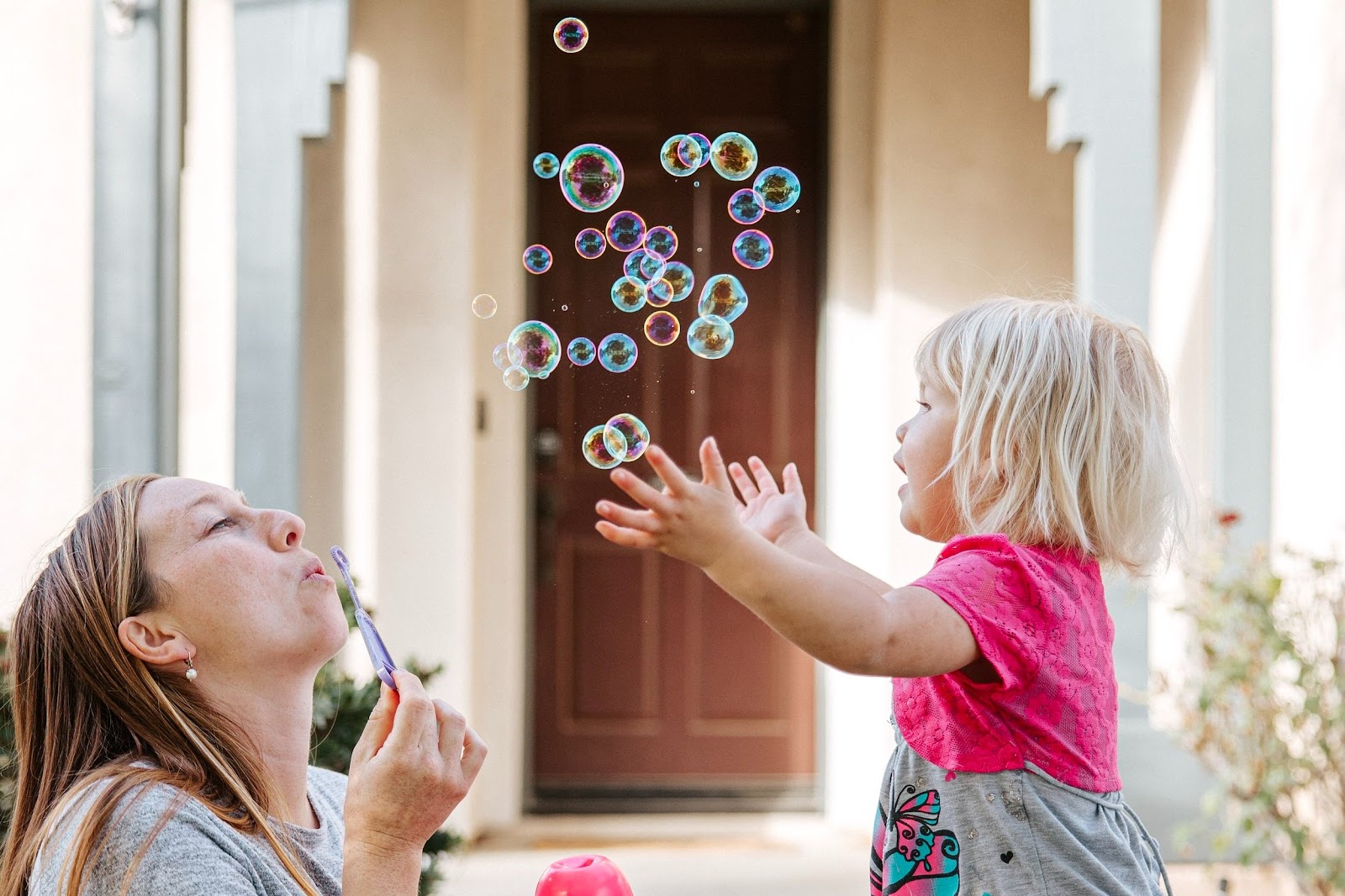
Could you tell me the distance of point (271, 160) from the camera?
3.59 metres

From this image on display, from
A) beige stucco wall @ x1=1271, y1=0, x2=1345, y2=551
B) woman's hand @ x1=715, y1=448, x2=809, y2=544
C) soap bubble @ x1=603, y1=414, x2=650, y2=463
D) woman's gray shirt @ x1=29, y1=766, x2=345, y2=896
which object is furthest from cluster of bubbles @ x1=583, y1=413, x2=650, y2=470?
beige stucco wall @ x1=1271, y1=0, x2=1345, y2=551

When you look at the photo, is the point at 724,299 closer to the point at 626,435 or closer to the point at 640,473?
the point at 626,435

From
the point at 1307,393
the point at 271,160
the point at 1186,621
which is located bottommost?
the point at 1186,621

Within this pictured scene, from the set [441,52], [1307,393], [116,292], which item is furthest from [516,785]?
[1307,393]

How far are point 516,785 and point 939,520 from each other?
342 cm

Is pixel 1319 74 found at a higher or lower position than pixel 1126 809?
higher

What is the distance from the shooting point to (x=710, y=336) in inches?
80.9

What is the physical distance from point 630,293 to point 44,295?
2.66 meters

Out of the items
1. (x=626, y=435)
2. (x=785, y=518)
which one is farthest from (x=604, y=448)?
(x=785, y=518)

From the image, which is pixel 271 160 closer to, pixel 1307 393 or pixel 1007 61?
pixel 1007 61

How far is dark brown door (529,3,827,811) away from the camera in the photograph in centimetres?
478

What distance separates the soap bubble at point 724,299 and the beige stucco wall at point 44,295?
2563 mm

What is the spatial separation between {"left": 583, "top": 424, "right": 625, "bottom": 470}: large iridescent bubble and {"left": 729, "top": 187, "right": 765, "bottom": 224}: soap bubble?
0.49 meters

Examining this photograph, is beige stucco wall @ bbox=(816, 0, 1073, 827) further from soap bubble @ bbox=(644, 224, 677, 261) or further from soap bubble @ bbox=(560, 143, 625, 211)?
soap bubble @ bbox=(560, 143, 625, 211)
